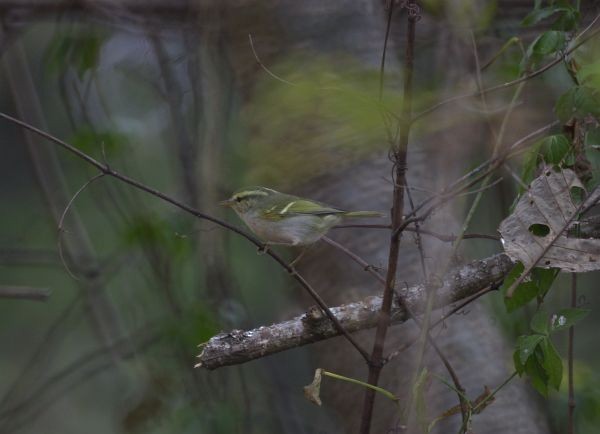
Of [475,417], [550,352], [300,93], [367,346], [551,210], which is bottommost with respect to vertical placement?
[475,417]

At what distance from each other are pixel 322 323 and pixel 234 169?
2.30m

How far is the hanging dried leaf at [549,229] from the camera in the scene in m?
2.13

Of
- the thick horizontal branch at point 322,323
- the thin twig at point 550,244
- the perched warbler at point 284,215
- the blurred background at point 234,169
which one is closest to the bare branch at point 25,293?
the blurred background at point 234,169

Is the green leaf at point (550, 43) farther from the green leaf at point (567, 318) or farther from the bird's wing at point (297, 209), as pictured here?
the bird's wing at point (297, 209)

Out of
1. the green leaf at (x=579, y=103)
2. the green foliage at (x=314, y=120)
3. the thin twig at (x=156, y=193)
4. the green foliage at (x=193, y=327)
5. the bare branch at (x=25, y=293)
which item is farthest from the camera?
the green foliage at (x=193, y=327)

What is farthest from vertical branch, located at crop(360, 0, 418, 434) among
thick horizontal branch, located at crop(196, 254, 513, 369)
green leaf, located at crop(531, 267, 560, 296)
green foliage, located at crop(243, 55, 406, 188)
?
green leaf, located at crop(531, 267, 560, 296)

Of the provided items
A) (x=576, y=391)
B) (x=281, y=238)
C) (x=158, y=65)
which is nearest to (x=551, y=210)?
(x=281, y=238)

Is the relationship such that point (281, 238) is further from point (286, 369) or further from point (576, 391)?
point (286, 369)

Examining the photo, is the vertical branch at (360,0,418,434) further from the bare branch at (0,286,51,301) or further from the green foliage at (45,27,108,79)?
the green foliage at (45,27,108,79)

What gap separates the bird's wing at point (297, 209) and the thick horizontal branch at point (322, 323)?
2.57ft

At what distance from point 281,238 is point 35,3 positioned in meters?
2.02

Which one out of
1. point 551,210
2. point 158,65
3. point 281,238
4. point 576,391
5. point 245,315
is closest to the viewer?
point 551,210

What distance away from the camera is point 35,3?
4.21 meters

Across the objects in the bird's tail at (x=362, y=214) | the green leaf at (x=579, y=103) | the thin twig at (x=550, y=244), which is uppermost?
the green leaf at (x=579, y=103)
